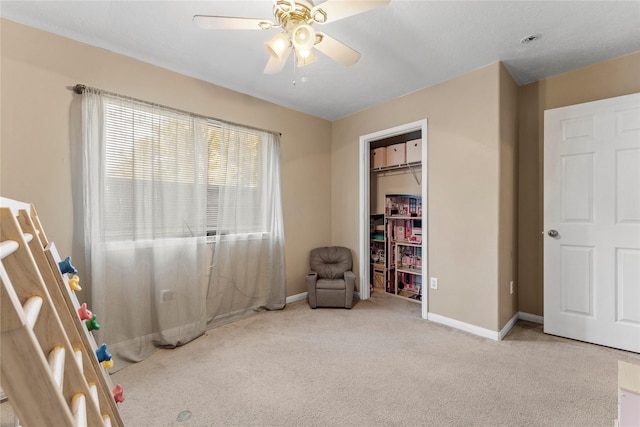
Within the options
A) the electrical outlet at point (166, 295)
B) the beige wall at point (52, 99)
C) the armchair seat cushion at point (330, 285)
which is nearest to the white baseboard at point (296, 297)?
the armchair seat cushion at point (330, 285)

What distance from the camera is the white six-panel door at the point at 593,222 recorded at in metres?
2.32

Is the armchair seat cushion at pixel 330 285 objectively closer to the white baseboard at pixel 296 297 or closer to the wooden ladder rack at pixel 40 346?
the white baseboard at pixel 296 297

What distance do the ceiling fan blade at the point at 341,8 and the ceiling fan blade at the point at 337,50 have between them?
145mm

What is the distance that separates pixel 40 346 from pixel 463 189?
303 centimetres

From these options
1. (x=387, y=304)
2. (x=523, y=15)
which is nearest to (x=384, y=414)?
(x=387, y=304)

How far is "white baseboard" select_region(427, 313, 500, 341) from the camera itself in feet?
8.46

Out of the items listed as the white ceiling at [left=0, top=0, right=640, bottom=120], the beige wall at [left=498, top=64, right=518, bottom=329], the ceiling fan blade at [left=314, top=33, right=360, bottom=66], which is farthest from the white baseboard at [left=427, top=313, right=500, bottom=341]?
the ceiling fan blade at [left=314, top=33, right=360, bottom=66]

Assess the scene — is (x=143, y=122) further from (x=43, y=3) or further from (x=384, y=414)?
(x=384, y=414)

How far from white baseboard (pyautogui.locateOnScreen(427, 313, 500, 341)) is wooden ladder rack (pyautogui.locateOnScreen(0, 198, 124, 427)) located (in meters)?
2.78

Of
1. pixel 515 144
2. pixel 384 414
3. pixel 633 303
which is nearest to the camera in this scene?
pixel 384 414

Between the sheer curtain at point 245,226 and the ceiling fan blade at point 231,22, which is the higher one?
the ceiling fan blade at point 231,22

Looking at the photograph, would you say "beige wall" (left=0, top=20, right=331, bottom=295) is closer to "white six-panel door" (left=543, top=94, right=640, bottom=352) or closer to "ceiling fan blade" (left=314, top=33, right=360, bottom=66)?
"ceiling fan blade" (left=314, top=33, right=360, bottom=66)

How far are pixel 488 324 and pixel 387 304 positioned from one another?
4.10 ft

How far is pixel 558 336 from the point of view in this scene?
8.60ft
